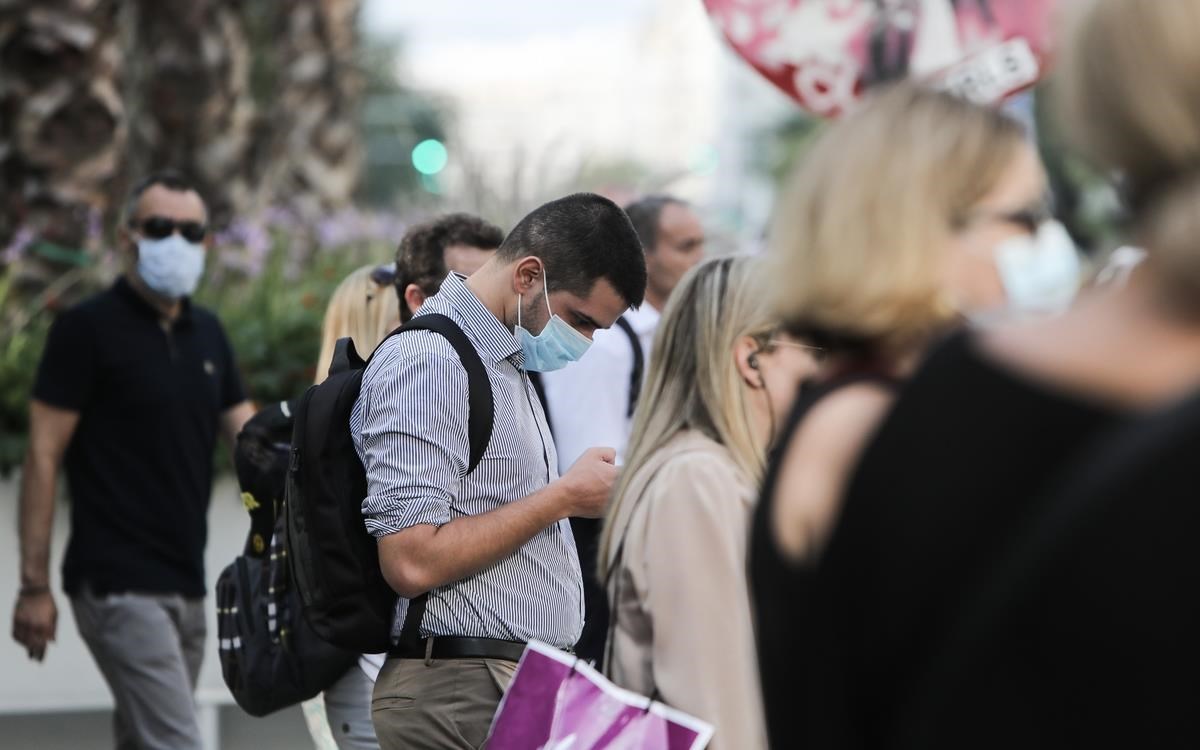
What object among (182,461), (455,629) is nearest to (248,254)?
(182,461)

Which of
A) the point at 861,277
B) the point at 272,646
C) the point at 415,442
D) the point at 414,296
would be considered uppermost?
the point at 861,277

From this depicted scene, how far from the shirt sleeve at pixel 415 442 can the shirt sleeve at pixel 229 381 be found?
2.65 metres

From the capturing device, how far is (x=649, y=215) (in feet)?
22.5

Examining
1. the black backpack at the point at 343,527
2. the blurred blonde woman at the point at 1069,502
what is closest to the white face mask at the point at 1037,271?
the blurred blonde woman at the point at 1069,502

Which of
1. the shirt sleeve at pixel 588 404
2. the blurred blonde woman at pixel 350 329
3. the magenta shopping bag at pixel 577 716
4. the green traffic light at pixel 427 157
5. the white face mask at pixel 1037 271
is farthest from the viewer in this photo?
the green traffic light at pixel 427 157

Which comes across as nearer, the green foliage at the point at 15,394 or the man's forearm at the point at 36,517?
the man's forearm at the point at 36,517

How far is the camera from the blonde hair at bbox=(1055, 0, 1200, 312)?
1464 millimetres

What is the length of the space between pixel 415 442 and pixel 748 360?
28.6 inches

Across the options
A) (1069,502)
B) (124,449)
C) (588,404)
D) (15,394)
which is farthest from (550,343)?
(15,394)

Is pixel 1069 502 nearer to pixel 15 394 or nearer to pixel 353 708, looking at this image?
pixel 353 708

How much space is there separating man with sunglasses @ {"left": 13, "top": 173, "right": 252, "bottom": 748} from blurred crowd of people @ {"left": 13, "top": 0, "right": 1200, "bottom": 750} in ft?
7.09

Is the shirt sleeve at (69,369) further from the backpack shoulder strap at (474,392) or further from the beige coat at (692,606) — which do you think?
the beige coat at (692,606)

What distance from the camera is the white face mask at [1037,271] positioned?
1.96m

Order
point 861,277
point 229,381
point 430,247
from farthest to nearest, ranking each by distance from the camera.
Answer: point 229,381
point 430,247
point 861,277
